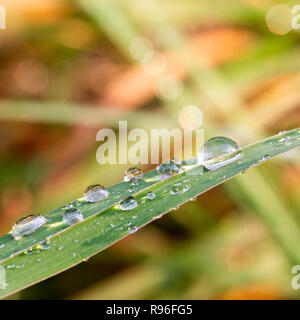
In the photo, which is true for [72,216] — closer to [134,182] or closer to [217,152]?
[134,182]

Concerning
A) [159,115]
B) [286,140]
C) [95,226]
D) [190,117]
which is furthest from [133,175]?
[159,115]

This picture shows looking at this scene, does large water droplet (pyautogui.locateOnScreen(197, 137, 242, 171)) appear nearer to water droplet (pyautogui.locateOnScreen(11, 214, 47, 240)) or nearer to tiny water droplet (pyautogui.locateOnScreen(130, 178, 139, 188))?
tiny water droplet (pyautogui.locateOnScreen(130, 178, 139, 188))

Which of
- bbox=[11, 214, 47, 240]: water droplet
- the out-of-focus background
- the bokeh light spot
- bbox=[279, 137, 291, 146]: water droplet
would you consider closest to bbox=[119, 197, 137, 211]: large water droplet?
bbox=[11, 214, 47, 240]: water droplet

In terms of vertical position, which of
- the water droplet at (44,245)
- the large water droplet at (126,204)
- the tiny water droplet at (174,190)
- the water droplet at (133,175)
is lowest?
the water droplet at (44,245)

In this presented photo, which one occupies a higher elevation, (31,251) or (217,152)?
(217,152)

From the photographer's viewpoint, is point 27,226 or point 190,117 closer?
point 27,226

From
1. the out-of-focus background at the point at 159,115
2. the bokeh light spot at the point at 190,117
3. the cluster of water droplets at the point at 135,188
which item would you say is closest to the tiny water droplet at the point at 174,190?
the cluster of water droplets at the point at 135,188

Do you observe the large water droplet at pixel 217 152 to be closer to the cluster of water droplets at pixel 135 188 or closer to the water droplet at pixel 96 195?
the cluster of water droplets at pixel 135 188

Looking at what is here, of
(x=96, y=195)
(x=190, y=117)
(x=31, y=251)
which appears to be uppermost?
(x=190, y=117)

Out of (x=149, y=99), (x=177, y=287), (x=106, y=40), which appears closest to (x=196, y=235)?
(x=177, y=287)
